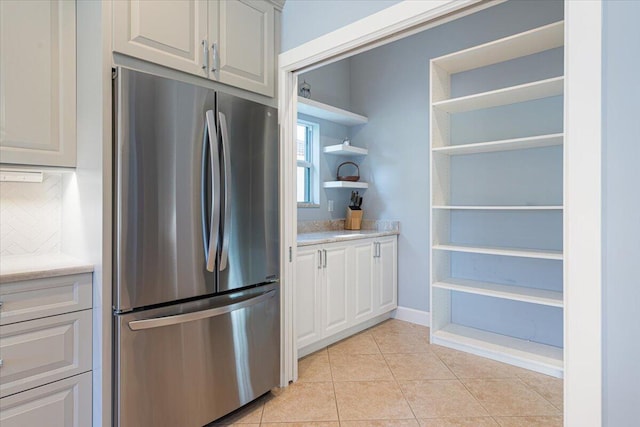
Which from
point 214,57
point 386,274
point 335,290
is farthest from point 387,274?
point 214,57

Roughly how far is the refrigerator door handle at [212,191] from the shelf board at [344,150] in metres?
2.03

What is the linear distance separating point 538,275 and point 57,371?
3141 mm

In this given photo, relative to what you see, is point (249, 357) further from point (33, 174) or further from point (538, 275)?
point (538, 275)

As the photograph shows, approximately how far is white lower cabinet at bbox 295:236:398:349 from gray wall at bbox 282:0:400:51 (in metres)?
1.42

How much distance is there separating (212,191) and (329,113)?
2.09m

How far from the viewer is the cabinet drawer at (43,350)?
1392 mm

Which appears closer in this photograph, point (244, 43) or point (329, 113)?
point (244, 43)

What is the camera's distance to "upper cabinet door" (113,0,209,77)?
158 cm

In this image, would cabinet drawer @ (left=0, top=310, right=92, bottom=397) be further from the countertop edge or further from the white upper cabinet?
the countertop edge

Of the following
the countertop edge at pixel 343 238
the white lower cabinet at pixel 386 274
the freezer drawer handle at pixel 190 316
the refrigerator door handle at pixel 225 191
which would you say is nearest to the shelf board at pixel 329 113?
the countertop edge at pixel 343 238

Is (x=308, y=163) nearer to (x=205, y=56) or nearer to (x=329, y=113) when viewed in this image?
(x=329, y=113)

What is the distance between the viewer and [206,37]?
1.88m
